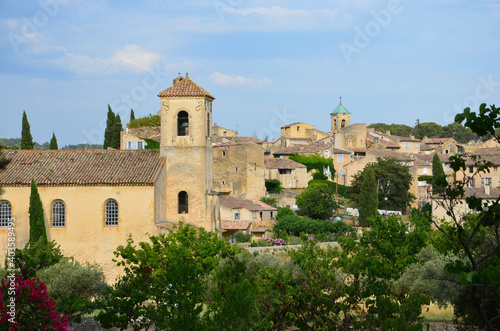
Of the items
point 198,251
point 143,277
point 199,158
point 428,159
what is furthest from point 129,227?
point 428,159

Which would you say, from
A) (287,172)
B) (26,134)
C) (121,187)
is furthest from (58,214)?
(287,172)

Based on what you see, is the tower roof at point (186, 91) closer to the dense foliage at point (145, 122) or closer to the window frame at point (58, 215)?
the window frame at point (58, 215)

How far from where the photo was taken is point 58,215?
35938 mm

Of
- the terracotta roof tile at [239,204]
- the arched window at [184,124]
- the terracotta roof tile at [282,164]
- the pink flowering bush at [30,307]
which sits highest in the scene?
the arched window at [184,124]

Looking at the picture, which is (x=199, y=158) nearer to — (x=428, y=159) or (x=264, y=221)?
(x=264, y=221)

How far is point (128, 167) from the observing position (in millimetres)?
36812

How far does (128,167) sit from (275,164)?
42.9 meters

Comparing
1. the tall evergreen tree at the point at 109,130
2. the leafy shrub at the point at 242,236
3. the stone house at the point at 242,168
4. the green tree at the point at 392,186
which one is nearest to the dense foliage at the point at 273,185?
the stone house at the point at 242,168

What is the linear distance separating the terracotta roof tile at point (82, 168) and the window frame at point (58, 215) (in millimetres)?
1037

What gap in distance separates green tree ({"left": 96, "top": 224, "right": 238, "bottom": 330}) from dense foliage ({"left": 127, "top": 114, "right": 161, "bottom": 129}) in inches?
1431

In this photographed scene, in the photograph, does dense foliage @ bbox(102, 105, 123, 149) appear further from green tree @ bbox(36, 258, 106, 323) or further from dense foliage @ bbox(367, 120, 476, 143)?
dense foliage @ bbox(367, 120, 476, 143)

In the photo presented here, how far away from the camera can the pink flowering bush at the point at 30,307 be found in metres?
13.8

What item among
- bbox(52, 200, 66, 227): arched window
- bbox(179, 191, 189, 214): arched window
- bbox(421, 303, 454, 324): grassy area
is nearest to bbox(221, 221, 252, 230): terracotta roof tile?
bbox(179, 191, 189, 214): arched window

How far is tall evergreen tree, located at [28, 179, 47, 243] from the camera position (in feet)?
115
